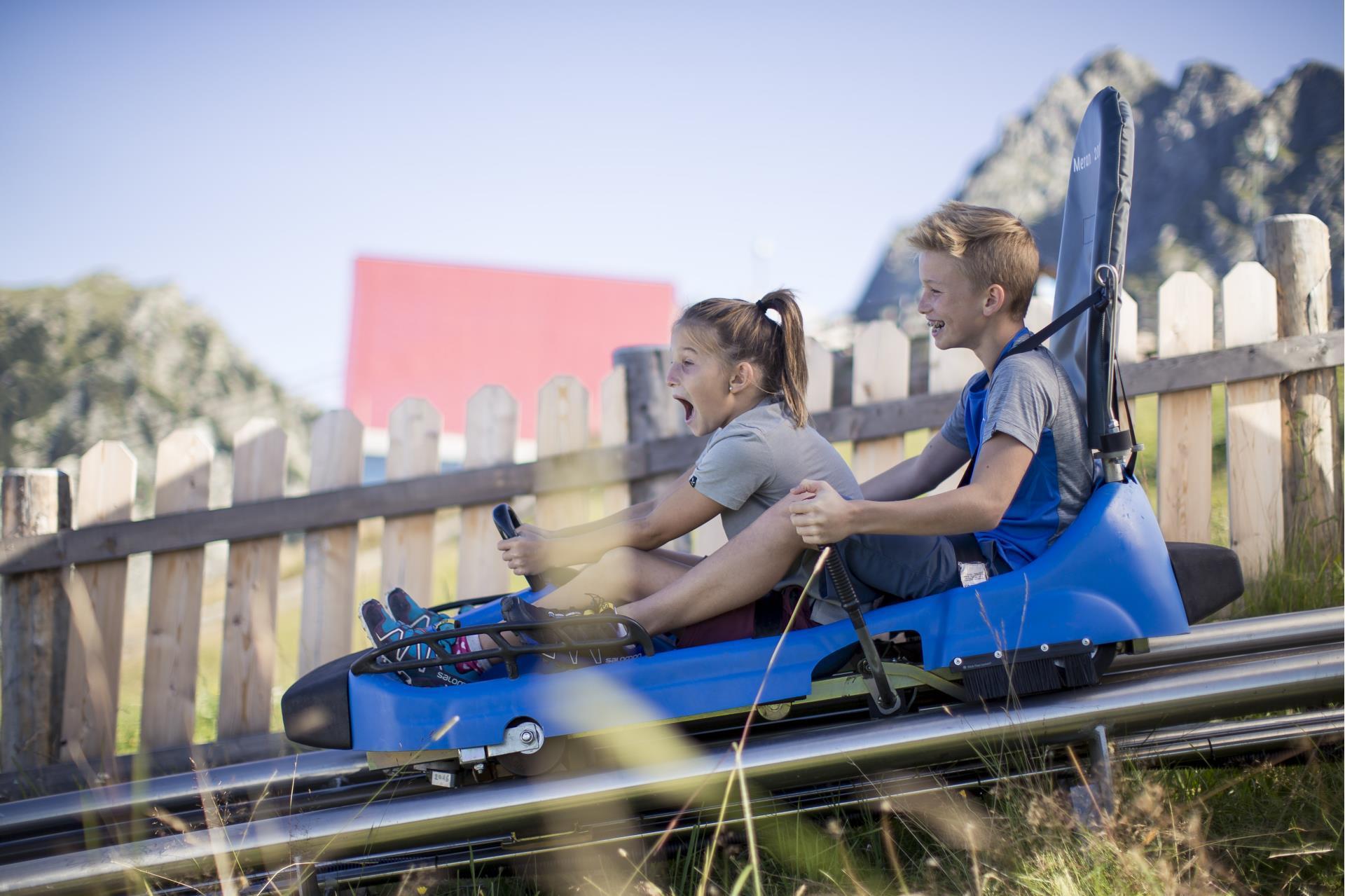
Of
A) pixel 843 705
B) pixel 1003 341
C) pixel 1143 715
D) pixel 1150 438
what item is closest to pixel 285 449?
pixel 843 705

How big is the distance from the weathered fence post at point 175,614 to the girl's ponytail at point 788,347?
2.36 m

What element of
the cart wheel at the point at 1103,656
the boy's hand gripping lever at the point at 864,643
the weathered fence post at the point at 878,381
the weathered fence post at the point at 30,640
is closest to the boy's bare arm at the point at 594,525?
the boy's hand gripping lever at the point at 864,643

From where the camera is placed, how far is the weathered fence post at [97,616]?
352cm

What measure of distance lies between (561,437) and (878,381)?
1306mm

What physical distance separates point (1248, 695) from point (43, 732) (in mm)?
3942

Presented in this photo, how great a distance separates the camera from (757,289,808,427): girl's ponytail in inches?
97.3

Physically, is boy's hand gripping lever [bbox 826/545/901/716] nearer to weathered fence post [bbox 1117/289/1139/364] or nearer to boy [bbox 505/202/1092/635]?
boy [bbox 505/202/1092/635]

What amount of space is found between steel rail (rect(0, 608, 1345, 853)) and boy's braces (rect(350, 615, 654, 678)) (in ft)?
1.94

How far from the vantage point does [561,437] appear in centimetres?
378

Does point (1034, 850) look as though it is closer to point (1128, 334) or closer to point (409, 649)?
point (409, 649)

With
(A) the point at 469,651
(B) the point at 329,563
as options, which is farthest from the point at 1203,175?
(A) the point at 469,651

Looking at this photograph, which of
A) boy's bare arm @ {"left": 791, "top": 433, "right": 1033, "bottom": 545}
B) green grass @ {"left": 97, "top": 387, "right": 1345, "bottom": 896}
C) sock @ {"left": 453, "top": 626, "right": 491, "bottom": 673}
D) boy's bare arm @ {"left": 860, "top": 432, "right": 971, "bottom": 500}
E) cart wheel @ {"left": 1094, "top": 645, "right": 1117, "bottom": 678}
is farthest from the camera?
boy's bare arm @ {"left": 860, "top": 432, "right": 971, "bottom": 500}

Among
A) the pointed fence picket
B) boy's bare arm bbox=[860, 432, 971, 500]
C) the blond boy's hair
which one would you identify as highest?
the blond boy's hair

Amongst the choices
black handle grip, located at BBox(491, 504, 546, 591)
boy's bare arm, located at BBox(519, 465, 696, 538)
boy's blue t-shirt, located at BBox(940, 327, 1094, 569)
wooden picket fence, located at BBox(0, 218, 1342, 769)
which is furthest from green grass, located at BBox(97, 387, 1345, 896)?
wooden picket fence, located at BBox(0, 218, 1342, 769)
